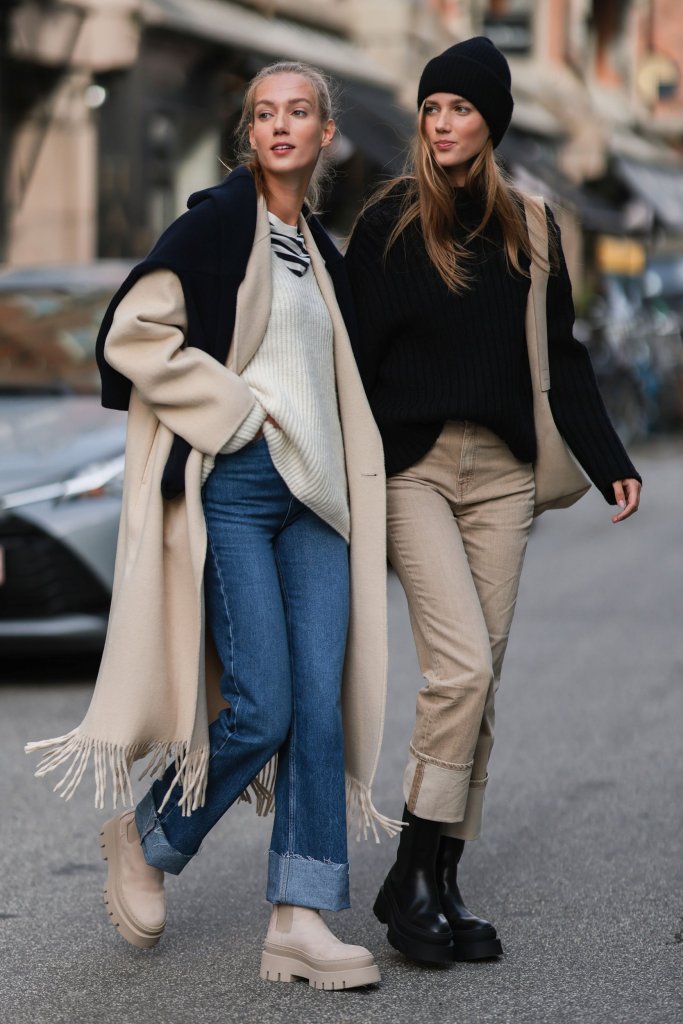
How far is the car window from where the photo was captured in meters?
7.53

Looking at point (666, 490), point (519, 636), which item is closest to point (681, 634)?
point (519, 636)

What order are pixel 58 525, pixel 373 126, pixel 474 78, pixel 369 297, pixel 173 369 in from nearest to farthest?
1. pixel 173 369
2. pixel 474 78
3. pixel 369 297
4. pixel 58 525
5. pixel 373 126

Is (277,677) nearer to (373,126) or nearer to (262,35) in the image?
(373,126)

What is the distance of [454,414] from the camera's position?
3680 millimetres

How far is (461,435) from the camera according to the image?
12.3ft

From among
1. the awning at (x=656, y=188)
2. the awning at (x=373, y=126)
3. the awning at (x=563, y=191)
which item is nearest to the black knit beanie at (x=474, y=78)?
the awning at (x=373, y=126)

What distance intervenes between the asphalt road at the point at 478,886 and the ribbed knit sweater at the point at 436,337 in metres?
1.12

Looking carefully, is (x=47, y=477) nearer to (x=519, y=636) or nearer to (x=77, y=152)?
(x=519, y=636)

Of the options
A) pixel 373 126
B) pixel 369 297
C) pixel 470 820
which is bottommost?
pixel 373 126

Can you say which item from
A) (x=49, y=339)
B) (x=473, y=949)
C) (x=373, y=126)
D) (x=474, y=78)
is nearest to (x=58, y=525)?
(x=49, y=339)

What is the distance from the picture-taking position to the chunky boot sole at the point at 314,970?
11.5 ft

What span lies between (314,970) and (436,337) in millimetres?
1355

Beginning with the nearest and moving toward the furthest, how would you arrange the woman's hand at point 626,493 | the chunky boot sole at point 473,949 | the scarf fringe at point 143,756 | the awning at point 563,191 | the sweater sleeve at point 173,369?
1. the sweater sleeve at point 173,369
2. the scarf fringe at point 143,756
3. the chunky boot sole at point 473,949
4. the woman's hand at point 626,493
5. the awning at point 563,191

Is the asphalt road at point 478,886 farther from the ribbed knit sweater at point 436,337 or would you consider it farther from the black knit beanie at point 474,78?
the black knit beanie at point 474,78
